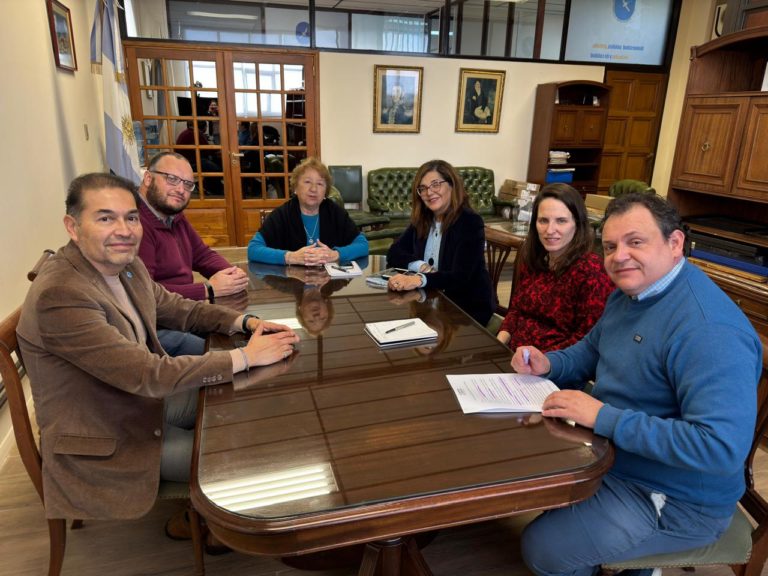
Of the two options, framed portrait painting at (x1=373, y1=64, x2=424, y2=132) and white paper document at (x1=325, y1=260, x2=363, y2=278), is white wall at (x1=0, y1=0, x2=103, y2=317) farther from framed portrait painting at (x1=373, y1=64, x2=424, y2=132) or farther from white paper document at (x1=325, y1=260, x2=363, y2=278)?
framed portrait painting at (x1=373, y1=64, x2=424, y2=132)

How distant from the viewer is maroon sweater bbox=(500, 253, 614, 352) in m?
1.70

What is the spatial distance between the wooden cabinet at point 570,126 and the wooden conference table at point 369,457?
5.04 meters

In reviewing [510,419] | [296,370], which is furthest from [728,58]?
[296,370]

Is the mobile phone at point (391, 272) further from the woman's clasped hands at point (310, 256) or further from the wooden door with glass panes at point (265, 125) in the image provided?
the wooden door with glass panes at point (265, 125)

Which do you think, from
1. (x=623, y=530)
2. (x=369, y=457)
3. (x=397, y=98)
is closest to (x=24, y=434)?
(x=369, y=457)

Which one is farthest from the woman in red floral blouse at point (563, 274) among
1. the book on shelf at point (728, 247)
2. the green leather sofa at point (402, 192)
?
the green leather sofa at point (402, 192)

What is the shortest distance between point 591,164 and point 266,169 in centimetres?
386

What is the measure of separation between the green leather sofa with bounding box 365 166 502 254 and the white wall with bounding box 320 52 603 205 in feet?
0.74

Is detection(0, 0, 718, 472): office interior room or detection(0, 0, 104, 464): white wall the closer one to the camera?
detection(0, 0, 104, 464): white wall

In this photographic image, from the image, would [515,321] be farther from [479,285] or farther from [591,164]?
[591,164]

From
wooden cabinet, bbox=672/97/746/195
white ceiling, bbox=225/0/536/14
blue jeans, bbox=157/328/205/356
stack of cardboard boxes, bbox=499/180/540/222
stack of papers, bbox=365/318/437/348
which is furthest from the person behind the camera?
white ceiling, bbox=225/0/536/14

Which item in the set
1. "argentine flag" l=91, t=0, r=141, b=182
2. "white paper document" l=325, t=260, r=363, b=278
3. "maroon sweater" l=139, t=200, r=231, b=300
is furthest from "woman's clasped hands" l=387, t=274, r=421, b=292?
"argentine flag" l=91, t=0, r=141, b=182

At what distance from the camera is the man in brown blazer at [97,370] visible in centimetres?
119

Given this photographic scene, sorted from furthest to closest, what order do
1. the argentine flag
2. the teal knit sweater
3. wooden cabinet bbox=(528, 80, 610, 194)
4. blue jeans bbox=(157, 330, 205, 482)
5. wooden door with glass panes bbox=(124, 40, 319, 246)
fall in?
wooden cabinet bbox=(528, 80, 610, 194) → wooden door with glass panes bbox=(124, 40, 319, 246) → the argentine flag → blue jeans bbox=(157, 330, 205, 482) → the teal knit sweater
